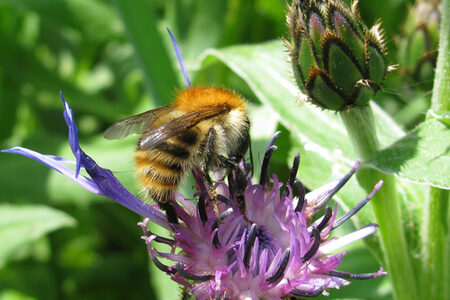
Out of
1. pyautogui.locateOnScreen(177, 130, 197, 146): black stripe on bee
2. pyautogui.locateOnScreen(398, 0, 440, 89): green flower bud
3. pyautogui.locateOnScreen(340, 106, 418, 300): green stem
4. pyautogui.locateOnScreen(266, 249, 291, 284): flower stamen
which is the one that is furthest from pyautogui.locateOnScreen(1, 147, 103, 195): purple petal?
pyautogui.locateOnScreen(398, 0, 440, 89): green flower bud

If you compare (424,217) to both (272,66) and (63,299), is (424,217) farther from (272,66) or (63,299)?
(63,299)

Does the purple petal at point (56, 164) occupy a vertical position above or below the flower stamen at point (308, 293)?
above

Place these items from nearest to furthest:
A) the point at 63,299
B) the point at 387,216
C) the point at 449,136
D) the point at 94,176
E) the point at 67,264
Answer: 1. the point at 94,176
2. the point at 449,136
3. the point at 387,216
4. the point at 63,299
5. the point at 67,264

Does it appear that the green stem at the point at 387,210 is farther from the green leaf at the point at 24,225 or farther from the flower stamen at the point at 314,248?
the green leaf at the point at 24,225

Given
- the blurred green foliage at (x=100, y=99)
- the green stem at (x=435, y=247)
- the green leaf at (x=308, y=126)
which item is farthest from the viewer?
the blurred green foliage at (x=100, y=99)

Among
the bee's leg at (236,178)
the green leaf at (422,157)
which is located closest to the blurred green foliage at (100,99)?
the green leaf at (422,157)

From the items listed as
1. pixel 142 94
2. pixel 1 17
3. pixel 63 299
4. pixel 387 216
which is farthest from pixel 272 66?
pixel 1 17

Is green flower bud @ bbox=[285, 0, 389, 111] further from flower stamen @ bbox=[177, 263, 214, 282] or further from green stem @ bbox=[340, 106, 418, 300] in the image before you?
flower stamen @ bbox=[177, 263, 214, 282]

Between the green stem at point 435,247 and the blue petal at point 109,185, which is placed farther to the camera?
the green stem at point 435,247
